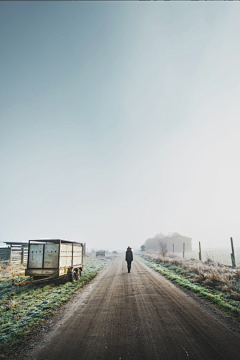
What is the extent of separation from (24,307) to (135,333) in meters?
4.89

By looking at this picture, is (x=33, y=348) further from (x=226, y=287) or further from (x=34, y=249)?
(x=226, y=287)

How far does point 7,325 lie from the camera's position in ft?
19.2

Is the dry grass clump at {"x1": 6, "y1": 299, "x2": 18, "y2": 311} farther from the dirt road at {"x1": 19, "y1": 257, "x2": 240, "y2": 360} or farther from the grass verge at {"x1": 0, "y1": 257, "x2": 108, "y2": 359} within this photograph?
the dirt road at {"x1": 19, "y1": 257, "x2": 240, "y2": 360}

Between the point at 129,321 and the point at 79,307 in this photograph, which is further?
the point at 79,307

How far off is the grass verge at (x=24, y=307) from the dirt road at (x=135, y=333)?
20.7 inches

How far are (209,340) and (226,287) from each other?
5.36 meters

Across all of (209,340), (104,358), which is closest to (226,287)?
(209,340)

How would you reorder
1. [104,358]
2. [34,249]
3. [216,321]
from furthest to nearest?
[34,249]
[216,321]
[104,358]

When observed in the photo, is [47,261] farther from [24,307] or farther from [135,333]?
[135,333]

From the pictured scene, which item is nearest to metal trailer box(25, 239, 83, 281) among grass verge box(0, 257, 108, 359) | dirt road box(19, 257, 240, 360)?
grass verge box(0, 257, 108, 359)

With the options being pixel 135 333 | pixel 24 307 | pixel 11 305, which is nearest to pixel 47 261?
pixel 11 305

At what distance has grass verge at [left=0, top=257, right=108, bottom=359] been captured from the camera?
5082mm

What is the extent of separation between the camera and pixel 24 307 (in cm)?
734

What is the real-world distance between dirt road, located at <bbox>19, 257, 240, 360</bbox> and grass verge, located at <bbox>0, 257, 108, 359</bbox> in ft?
1.72
